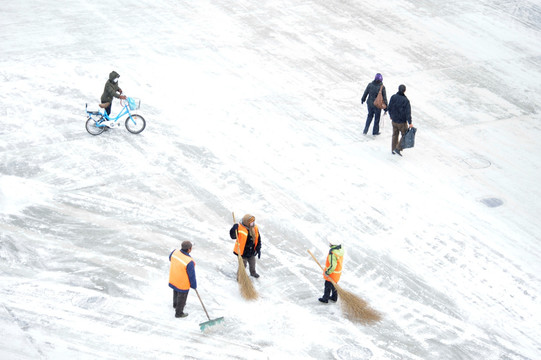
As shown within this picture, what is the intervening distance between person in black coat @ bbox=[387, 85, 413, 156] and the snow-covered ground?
1.35ft

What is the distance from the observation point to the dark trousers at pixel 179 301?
32.9ft

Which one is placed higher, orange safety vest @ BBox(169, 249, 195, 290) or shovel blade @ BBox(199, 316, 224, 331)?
orange safety vest @ BBox(169, 249, 195, 290)

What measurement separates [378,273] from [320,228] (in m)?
1.61

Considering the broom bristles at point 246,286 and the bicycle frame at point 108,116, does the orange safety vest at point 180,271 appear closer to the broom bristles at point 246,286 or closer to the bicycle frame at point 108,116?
the broom bristles at point 246,286

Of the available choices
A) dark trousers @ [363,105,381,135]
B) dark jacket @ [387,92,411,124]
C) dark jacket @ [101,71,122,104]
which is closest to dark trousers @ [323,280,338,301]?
dark jacket @ [387,92,411,124]

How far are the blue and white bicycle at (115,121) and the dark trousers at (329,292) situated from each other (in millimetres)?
6587

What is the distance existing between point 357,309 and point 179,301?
2883mm

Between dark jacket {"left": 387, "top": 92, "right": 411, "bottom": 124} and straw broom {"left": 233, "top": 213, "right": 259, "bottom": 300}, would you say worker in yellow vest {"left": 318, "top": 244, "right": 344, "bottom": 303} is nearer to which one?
straw broom {"left": 233, "top": 213, "right": 259, "bottom": 300}

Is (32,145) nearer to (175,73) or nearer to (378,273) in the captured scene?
(175,73)

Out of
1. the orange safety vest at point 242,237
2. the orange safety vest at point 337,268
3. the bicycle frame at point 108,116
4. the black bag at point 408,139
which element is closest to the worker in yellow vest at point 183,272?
the orange safety vest at point 242,237

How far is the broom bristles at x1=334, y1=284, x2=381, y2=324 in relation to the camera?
35.1ft

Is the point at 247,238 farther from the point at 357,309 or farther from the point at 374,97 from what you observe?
the point at 374,97

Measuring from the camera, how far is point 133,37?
2023 cm

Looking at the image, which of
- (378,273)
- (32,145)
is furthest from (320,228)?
(32,145)
